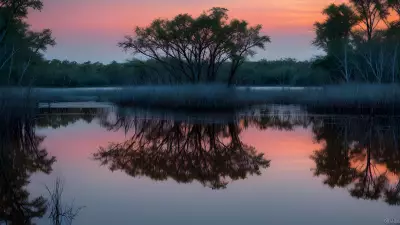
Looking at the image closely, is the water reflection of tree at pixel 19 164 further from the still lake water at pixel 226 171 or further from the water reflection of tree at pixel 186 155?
the water reflection of tree at pixel 186 155

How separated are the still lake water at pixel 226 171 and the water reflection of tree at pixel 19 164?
198mm

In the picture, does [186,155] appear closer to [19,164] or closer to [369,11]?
[19,164]

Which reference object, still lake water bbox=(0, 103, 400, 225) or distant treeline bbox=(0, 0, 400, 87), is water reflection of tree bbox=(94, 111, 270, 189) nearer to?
still lake water bbox=(0, 103, 400, 225)

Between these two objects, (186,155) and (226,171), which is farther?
(186,155)

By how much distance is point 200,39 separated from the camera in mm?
42656

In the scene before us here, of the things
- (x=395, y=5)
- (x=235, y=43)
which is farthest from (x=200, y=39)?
(x=395, y=5)

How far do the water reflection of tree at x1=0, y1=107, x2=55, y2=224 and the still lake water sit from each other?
0.65ft

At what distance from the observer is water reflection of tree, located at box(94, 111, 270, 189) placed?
10.9 metres

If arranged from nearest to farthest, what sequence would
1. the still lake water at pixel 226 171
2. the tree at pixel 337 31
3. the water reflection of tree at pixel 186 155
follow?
the still lake water at pixel 226 171, the water reflection of tree at pixel 186 155, the tree at pixel 337 31

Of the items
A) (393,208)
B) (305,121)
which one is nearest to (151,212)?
(393,208)

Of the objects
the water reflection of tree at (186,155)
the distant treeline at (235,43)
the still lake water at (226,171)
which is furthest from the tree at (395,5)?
the water reflection of tree at (186,155)

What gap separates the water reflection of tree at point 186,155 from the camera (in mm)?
10859

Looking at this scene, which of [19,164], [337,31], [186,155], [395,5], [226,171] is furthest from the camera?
[337,31]

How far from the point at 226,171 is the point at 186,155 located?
2152 mm
